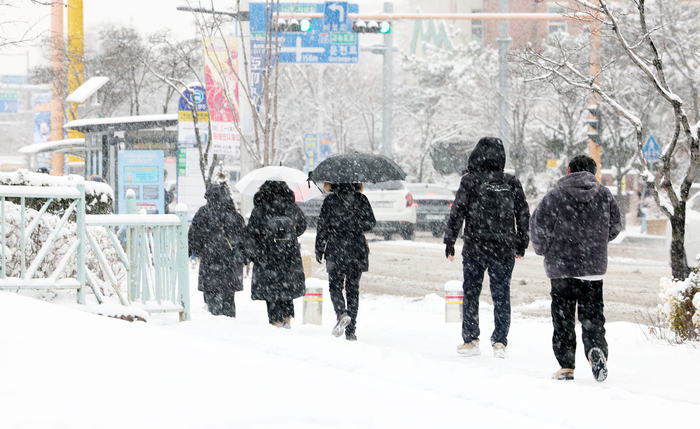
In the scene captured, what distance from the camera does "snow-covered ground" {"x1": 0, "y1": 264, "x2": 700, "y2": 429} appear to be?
423cm

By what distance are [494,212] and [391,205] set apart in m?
14.2

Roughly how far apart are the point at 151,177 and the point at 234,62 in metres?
3.08

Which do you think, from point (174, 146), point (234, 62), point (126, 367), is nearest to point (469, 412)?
point (126, 367)

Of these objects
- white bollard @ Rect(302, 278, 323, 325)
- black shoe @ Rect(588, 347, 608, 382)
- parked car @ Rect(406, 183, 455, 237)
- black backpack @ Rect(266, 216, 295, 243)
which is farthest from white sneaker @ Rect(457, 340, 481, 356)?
parked car @ Rect(406, 183, 455, 237)

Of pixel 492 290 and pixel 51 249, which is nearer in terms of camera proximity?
pixel 492 290

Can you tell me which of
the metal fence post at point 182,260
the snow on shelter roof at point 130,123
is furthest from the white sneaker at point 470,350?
the snow on shelter roof at point 130,123

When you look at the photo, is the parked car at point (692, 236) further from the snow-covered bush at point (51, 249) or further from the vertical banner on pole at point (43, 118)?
the vertical banner on pole at point (43, 118)

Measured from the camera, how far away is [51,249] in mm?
7797

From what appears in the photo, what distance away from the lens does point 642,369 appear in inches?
255

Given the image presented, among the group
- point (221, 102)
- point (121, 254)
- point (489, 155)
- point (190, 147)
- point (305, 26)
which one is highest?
point (305, 26)

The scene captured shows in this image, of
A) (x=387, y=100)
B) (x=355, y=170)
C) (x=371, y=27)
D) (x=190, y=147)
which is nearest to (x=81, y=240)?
(x=355, y=170)

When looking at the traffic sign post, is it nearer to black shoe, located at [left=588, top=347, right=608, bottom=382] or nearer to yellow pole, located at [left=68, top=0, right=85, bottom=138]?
black shoe, located at [left=588, top=347, right=608, bottom=382]

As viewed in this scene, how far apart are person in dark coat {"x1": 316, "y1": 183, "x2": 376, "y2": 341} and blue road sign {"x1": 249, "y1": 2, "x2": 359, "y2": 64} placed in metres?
13.6

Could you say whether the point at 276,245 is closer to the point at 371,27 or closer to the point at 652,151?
the point at 371,27
